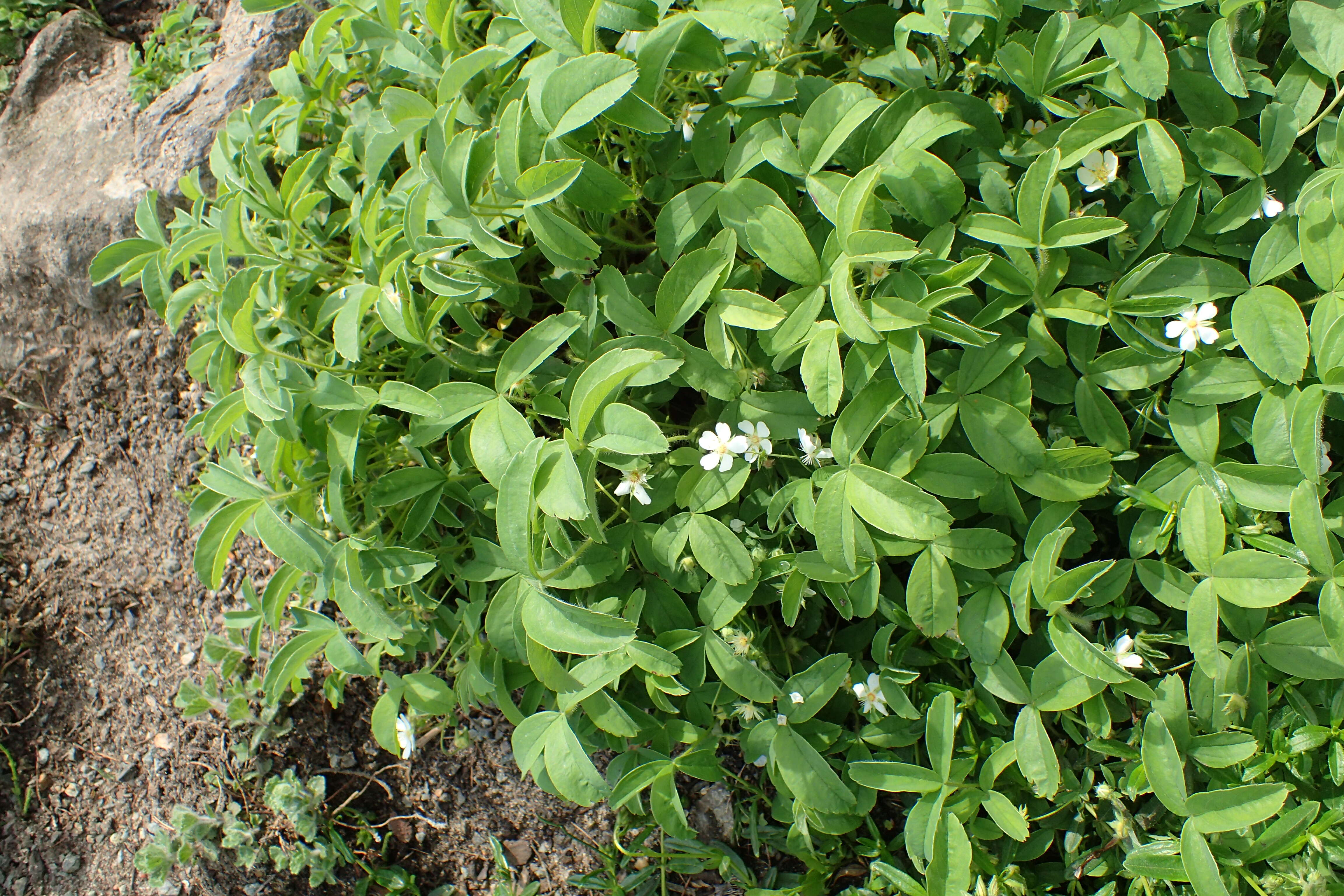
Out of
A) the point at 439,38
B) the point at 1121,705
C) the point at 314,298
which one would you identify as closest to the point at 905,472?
the point at 1121,705

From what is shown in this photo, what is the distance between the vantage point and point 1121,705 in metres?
1.95

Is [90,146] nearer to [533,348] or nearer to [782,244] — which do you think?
[533,348]

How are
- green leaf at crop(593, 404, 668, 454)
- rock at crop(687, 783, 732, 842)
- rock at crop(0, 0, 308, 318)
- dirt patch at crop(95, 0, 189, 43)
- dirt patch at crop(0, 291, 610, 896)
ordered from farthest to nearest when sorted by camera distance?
dirt patch at crop(95, 0, 189, 43), rock at crop(0, 0, 308, 318), dirt patch at crop(0, 291, 610, 896), rock at crop(687, 783, 732, 842), green leaf at crop(593, 404, 668, 454)

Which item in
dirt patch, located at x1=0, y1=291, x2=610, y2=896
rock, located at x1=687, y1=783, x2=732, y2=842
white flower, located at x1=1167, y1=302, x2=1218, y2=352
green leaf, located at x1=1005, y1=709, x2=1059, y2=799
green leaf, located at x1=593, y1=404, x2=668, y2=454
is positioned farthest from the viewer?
dirt patch, located at x1=0, y1=291, x2=610, y2=896

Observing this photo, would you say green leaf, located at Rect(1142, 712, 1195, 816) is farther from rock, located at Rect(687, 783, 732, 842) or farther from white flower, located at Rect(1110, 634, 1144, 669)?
rock, located at Rect(687, 783, 732, 842)

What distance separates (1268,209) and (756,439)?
3.80 ft

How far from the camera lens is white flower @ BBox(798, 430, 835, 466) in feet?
5.91

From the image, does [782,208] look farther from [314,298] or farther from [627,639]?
[314,298]

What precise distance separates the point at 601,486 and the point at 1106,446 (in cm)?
111

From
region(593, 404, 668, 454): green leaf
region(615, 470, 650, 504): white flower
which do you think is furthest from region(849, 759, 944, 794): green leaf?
region(593, 404, 668, 454): green leaf

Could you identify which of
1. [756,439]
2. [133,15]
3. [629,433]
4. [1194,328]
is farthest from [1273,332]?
[133,15]

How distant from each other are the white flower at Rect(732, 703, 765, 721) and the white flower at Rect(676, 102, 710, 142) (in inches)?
53.4

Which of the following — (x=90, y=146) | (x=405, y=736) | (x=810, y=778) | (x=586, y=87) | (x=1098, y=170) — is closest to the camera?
(x=586, y=87)

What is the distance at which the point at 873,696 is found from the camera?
205cm
